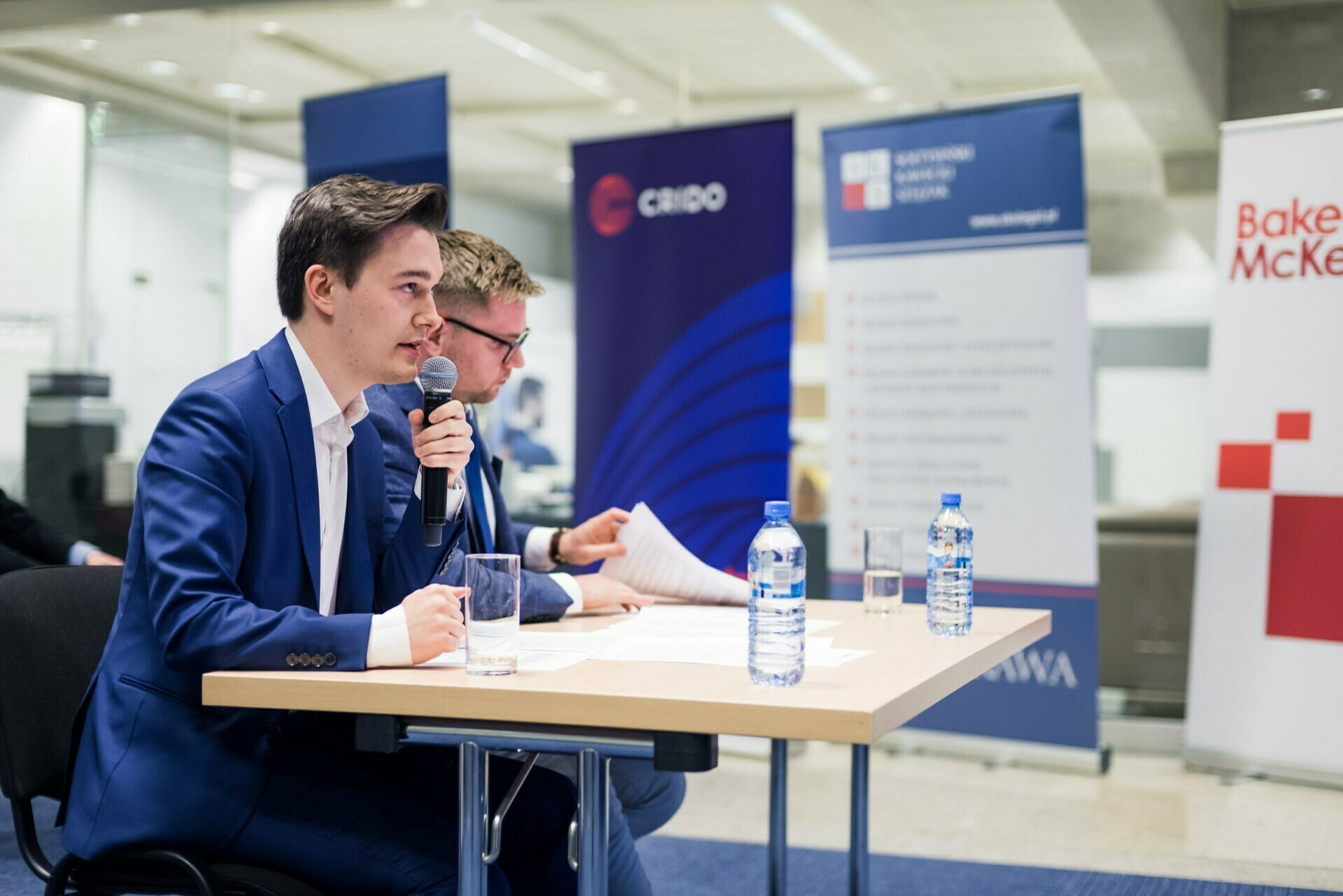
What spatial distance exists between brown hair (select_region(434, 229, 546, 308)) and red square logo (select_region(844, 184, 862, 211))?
2.40 m

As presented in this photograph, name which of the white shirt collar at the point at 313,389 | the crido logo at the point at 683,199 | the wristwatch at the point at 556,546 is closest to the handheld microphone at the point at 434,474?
the white shirt collar at the point at 313,389

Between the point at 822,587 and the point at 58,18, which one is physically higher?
the point at 58,18

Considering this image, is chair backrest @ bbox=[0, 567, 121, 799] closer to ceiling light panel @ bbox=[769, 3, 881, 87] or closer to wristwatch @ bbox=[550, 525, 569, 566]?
wristwatch @ bbox=[550, 525, 569, 566]

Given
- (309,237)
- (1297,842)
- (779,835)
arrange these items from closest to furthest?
(309,237)
(779,835)
(1297,842)

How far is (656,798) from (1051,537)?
7.01 feet

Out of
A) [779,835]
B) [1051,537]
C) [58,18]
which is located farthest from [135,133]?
[779,835]

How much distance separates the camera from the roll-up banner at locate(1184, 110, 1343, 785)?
3.93 m

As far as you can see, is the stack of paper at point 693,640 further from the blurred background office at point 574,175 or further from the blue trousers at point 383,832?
the blurred background office at point 574,175

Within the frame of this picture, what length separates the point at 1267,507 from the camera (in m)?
4.03

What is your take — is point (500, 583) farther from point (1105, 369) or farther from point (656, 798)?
point (1105, 369)

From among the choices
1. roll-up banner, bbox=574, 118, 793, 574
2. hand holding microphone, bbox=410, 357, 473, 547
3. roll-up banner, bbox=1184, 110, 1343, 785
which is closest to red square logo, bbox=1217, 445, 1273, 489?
roll-up banner, bbox=1184, 110, 1343, 785

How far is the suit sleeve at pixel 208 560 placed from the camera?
4.89ft

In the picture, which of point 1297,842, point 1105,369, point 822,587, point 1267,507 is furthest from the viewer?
point 1105,369

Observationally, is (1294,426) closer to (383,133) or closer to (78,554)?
(383,133)
